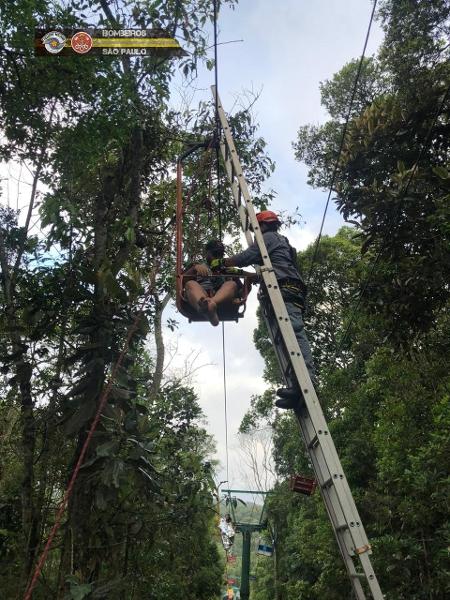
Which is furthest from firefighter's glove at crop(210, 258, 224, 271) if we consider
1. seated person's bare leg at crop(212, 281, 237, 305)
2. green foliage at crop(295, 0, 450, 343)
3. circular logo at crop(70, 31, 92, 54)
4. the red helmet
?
circular logo at crop(70, 31, 92, 54)

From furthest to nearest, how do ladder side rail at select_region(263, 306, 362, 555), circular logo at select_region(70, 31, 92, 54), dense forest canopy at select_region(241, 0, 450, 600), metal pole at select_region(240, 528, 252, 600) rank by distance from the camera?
metal pole at select_region(240, 528, 252, 600)
dense forest canopy at select_region(241, 0, 450, 600)
circular logo at select_region(70, 31, 92, 54)
ladder side rail at select_region(263, 306, 362, 555)

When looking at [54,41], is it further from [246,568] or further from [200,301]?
[246,568]

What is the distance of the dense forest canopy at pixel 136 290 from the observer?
3.86m

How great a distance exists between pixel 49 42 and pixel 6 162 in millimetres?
1361

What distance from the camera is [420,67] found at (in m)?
6.71

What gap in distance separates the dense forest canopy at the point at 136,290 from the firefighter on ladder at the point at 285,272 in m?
0.64

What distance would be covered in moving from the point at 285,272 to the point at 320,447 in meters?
1.45

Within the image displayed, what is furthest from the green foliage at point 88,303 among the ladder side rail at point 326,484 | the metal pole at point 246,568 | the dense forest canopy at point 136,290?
the metal pole at point 246,568

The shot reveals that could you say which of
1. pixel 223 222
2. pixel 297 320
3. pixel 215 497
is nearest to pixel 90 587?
pixel 297 320

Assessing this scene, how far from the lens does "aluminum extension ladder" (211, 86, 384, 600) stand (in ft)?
7.94

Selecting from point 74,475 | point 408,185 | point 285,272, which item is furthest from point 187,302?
point 408,185

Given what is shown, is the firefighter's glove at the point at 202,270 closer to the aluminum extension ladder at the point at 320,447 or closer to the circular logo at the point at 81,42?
the aluminum extension ladder at the point at 320,447

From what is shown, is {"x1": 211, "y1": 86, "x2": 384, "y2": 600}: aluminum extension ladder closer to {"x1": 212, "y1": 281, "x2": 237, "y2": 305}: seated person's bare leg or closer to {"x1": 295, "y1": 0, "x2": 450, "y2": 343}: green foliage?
{"x1": 212, "y1": 281, "x2": 237, "y2": 305}: seated person's bare leg

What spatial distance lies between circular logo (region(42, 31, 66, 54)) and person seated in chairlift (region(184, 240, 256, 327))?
7.54ft
